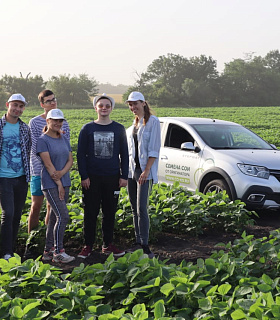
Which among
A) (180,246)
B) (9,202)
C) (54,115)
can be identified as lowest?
(180,246)

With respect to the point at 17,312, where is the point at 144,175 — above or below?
above

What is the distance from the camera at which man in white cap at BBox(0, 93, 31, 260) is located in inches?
237

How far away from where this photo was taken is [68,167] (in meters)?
6.12

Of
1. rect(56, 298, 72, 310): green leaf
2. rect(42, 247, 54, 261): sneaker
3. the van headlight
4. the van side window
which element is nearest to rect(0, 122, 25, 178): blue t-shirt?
rect(42, 247, 54, 261): sneaker

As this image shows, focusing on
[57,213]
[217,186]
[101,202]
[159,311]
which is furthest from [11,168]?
[217,186]

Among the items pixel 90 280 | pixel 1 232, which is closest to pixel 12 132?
pixel 1 232

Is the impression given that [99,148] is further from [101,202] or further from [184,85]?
[184,85]

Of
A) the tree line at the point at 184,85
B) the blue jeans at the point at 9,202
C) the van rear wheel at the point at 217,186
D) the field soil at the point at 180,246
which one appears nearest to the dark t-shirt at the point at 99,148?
the blue jeans at the point at 9,202

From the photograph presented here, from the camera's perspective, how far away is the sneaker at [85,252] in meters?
6.27

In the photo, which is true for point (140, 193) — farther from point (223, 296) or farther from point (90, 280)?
point (223, 296)

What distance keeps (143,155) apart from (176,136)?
3543 millimetres

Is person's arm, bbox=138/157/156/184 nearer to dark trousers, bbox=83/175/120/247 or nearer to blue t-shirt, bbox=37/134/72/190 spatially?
dark trousers, bbox=83/175/120/247

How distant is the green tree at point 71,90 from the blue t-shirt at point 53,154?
8997 cm

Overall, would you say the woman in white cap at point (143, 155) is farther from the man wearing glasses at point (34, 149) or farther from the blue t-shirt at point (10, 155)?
the blue t-shirt at point (10, 155)
